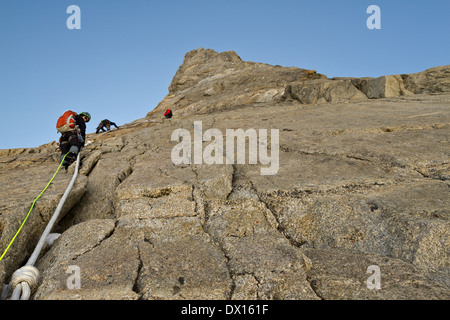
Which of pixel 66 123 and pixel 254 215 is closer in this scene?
pixel 254 215

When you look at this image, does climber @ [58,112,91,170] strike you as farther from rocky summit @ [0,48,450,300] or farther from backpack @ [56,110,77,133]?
rocky summit @ [0,48,450,300]

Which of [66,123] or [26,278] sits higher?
[66,123]

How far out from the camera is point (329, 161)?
767 cm

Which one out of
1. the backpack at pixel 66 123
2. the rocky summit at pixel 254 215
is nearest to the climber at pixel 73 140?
the backpack at pixel 66 123

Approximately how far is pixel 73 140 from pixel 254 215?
7523 mm

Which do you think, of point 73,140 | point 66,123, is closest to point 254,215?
point 73,140

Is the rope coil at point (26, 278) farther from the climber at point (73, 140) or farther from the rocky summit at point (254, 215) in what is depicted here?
the climber at point (73, 140)

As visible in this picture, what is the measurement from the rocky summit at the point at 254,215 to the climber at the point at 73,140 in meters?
0.42

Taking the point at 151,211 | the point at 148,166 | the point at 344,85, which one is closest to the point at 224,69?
the point at 344,85

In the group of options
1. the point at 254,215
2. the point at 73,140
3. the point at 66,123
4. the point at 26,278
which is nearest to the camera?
the point at 26,278

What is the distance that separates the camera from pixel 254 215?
579 cm

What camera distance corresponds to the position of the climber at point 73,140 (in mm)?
9477

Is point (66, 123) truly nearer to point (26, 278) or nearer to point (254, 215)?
point (26, 278)
